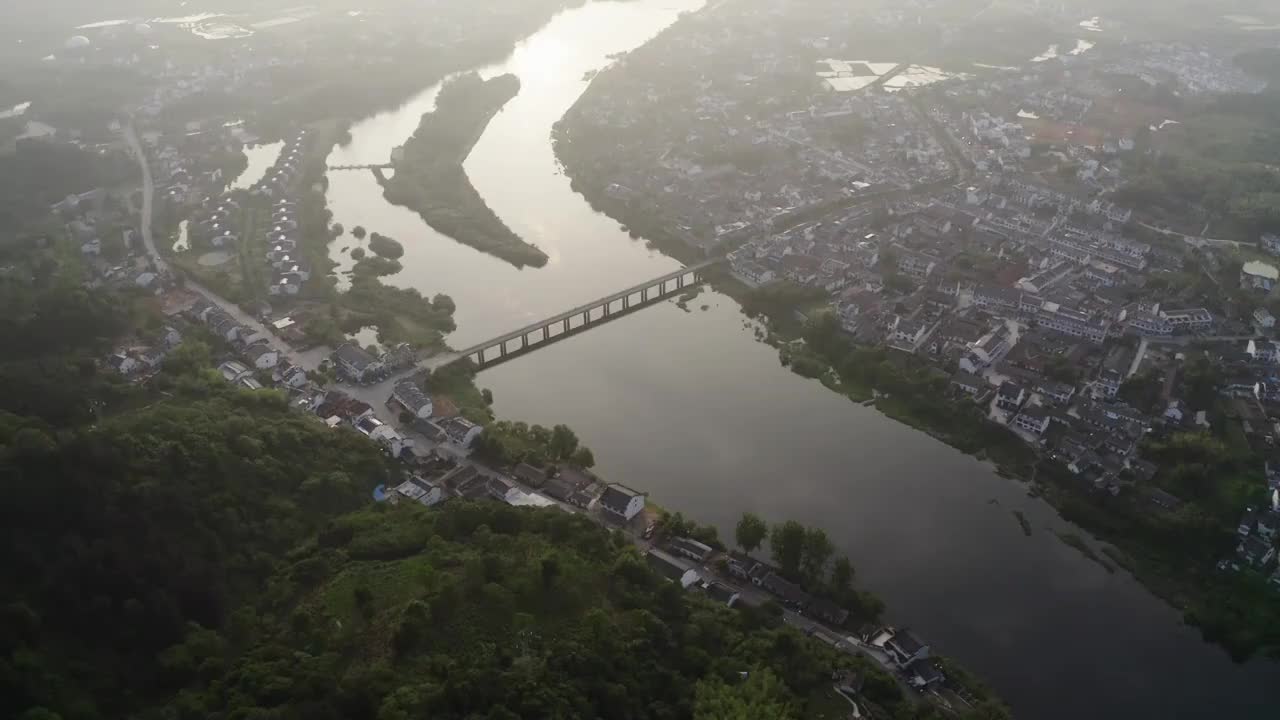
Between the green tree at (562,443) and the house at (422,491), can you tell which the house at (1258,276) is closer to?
the green tree at (562,443)

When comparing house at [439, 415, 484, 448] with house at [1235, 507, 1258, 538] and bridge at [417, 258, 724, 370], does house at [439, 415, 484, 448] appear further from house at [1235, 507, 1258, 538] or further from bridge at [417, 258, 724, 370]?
house at [1235, 507, 1258, 538]

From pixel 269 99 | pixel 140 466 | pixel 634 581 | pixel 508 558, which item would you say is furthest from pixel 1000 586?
pixel 269 99

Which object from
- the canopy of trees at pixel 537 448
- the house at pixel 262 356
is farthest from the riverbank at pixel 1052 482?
the house at pixel 262 356

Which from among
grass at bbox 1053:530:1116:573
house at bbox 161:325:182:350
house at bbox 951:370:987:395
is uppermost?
house at bbox 161:325:182:350

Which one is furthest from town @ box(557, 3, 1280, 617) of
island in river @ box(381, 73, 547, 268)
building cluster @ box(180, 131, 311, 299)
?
building cluster @ box(180, 131, 311, 299)

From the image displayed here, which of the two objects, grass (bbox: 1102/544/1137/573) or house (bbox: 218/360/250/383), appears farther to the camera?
house (bbox: 218/360/250/383)

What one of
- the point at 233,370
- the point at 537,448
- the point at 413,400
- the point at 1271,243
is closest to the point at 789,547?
the point at 537,448
